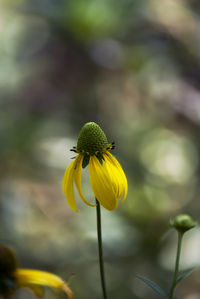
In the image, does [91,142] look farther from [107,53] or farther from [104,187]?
[107,53]

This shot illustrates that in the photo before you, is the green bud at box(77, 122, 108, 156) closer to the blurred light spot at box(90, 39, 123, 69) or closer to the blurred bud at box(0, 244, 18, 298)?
the blurred bud at box(0, 244, 18, 298)

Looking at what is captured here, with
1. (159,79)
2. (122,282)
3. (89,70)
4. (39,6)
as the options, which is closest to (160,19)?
(159,79)

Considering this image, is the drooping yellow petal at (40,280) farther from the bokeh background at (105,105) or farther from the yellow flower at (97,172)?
the bokeh background at (105,105)

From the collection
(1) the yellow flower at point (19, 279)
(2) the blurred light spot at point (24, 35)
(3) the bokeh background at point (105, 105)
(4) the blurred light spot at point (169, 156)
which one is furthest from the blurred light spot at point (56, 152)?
(1) the yellow flower at point (19, 279)

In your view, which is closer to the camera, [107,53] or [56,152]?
[56,152]

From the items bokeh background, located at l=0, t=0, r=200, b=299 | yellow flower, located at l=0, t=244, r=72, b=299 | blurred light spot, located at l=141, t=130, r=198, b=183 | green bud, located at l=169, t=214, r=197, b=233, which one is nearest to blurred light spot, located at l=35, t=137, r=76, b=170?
bokeh background, located at l=0, t=0, r=200, b=299

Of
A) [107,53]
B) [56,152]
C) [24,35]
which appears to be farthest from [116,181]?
[24,35]
